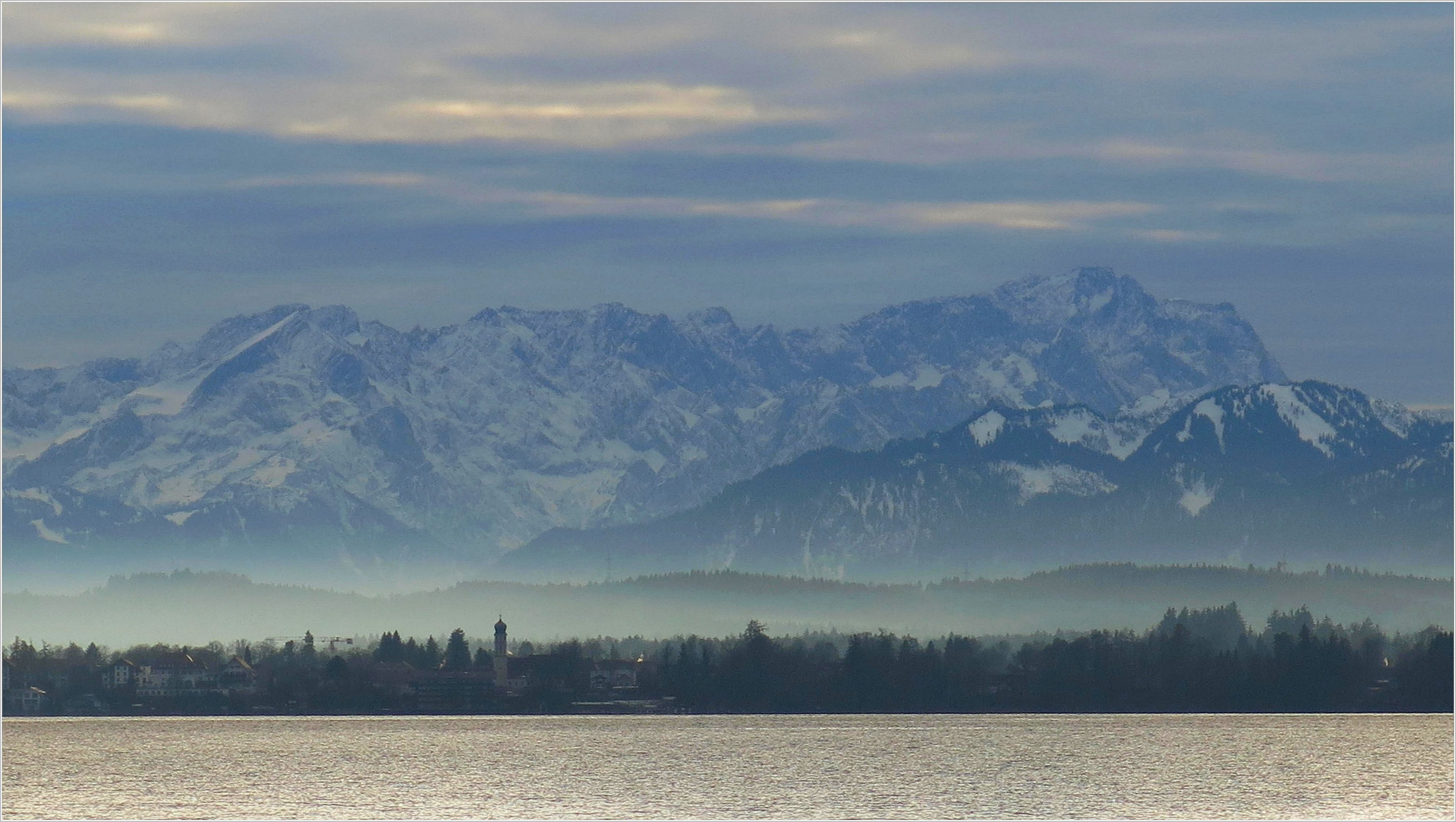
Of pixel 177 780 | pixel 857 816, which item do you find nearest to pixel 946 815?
pixel 857 816

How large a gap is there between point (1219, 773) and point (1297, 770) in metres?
7.14

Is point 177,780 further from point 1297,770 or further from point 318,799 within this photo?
point 1297,770

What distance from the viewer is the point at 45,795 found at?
178750mm

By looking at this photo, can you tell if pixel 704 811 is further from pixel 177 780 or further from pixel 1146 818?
pixel 177 780

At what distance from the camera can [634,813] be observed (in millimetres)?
157125

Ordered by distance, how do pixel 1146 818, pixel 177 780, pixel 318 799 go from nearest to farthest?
pixel 1146 818
pixel 318 799
pixel 177 780

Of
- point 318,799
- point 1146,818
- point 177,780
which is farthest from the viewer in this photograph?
point 177,780

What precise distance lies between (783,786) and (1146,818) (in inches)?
1337

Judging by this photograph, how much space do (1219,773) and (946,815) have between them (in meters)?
48.8

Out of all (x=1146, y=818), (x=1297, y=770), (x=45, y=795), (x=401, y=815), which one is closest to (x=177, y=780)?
(x=45, y=795)

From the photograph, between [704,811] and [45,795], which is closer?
[704,811]

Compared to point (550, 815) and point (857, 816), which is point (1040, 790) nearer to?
point (857, 816)

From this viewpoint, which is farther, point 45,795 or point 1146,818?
point 45,795

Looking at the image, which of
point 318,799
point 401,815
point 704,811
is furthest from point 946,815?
point 318,799
